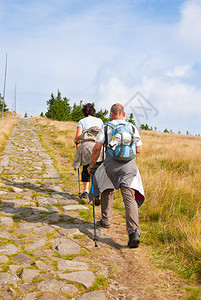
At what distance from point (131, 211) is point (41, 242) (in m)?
1.27

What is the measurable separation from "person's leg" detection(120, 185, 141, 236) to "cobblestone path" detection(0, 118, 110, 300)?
61cm

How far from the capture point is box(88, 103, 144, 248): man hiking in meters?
3.49

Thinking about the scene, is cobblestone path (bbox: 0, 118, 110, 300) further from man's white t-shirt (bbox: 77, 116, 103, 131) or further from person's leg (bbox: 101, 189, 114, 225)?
man's white t-shirt (bbox: 77, 116, 103, 131)

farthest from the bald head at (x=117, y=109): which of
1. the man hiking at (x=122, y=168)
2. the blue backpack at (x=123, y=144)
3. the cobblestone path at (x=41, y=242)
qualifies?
the cobblestone path at (x=41, y=242)

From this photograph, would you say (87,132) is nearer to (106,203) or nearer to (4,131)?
(106,203)

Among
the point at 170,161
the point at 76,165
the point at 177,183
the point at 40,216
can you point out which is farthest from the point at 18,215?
the point at 170,161

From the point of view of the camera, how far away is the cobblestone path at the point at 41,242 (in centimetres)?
245

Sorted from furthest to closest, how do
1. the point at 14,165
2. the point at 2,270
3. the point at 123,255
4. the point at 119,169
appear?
1. the point at 14,165
2. the point at 119,169
3. the point at 123,255
4. the point at 2,270

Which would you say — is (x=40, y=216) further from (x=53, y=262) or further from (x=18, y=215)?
(x=53, y=262)

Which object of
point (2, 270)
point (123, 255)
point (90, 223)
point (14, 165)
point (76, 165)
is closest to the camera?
point (2, 270)

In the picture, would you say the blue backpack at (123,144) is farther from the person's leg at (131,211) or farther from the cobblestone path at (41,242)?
the cobblestone path at (41,242)

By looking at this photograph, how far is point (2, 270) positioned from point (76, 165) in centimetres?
333

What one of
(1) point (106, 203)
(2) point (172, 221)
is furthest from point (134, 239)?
(2) point (172, 221)

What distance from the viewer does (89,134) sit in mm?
5594
